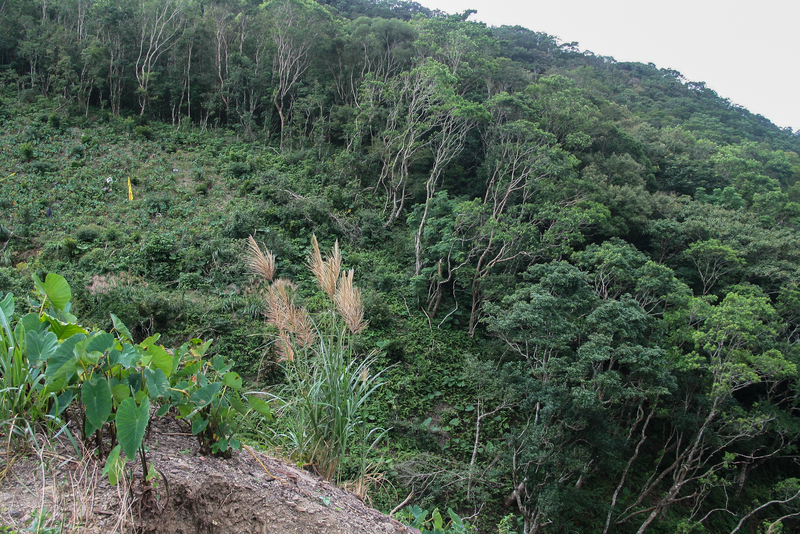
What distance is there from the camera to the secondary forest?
124 inches

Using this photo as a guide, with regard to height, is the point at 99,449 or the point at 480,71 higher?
the point at 480,71

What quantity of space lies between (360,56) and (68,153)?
40.0ft

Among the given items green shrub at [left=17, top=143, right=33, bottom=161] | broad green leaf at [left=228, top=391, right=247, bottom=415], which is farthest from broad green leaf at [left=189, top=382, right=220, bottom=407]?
green shrub at [left=17, top=143, right=33, bottom=161]

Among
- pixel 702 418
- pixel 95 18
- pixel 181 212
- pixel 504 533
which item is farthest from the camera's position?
pixel 95 18

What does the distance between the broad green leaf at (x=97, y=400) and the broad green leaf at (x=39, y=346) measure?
0.20m

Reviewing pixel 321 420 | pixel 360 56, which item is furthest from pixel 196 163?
pixel 321 420

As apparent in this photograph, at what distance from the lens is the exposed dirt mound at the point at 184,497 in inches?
58.8

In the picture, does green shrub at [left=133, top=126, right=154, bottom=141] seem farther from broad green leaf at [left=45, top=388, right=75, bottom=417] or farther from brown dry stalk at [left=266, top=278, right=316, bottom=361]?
broad green leaf at [left=45, top=388, right=75, bottom=417]

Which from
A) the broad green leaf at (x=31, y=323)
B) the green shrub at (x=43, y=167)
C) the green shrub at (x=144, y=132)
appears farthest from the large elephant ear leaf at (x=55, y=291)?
the green shrub at (x=144, y=132)

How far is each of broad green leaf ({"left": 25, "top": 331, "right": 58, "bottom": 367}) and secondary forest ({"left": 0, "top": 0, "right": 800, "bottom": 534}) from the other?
1 cm

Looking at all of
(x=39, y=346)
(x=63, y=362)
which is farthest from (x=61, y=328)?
(x=63, y=362)

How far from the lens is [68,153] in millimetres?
15188

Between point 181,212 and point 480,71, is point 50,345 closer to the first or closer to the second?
point 181,212

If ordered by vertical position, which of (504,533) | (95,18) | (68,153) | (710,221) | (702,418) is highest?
(95,18)
